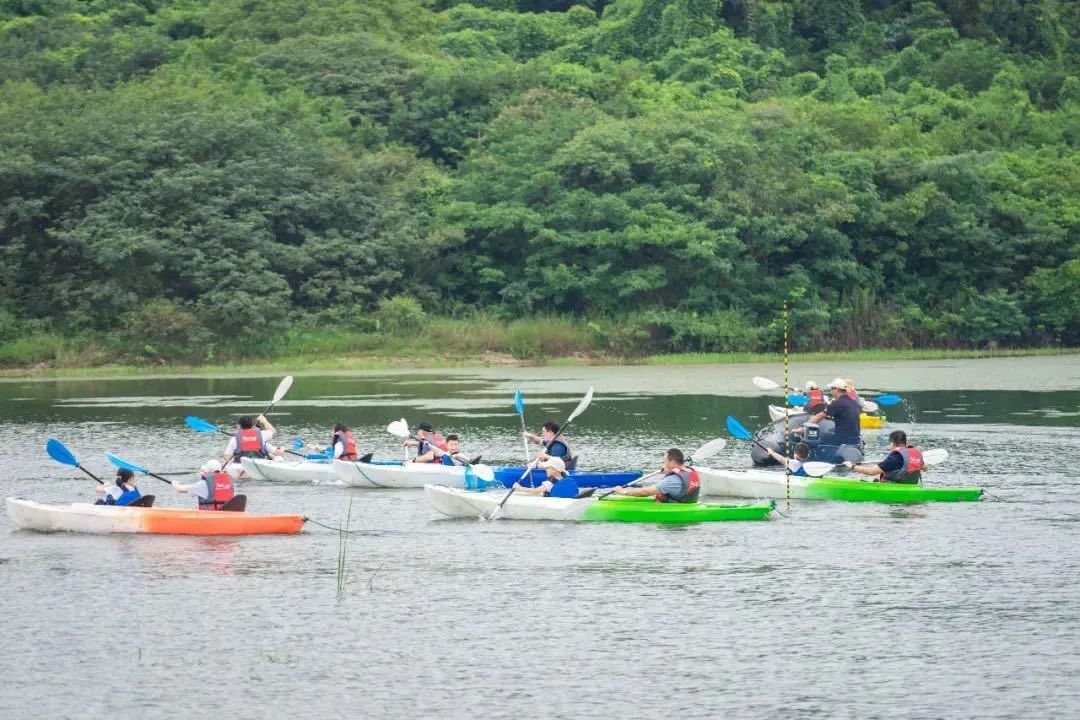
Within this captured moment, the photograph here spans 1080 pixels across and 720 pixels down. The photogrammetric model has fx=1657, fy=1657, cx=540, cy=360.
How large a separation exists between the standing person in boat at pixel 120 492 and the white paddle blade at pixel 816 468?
9857mm

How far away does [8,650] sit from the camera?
16.4 meters

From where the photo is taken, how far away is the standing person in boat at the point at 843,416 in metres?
26.0

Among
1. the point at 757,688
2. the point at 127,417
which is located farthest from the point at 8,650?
the point at 127,417

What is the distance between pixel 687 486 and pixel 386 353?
30006mm

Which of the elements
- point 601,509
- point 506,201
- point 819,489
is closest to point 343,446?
point 601,509

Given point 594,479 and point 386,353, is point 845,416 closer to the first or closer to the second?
point 594,479

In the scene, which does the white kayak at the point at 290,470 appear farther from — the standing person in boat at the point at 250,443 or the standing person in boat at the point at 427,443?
the standing person in boat at the point at 427,443

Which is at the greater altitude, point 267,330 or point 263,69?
point 263,69

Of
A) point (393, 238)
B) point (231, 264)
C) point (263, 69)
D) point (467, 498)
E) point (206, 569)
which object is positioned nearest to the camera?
point (206, 569)

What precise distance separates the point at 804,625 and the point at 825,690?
7.36ft

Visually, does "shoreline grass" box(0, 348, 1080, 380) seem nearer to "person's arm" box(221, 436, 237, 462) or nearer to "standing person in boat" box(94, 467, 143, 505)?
"person's arm" box(221, 436, 237, 462)

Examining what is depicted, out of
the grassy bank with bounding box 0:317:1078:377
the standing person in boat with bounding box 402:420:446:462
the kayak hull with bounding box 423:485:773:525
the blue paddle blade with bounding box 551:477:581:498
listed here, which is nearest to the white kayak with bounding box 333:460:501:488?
the standing person in boat with bounding box 402:420:446:462

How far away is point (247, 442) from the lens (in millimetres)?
Result: 27703

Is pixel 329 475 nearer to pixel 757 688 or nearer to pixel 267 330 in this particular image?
pixel 757 688
